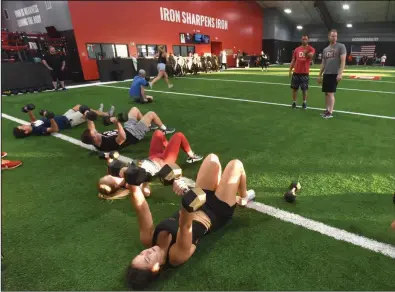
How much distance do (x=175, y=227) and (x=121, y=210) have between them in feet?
Result: 3.54

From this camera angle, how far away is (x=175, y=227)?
5.93ft

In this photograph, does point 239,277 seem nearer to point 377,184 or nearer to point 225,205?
Answer: point 225,205

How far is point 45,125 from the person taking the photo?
16.9 feet

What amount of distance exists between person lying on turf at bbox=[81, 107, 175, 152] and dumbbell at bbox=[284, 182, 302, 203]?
7.90 feet

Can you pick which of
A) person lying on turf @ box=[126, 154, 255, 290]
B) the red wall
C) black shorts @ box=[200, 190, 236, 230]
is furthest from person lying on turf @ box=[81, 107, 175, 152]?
the red wall

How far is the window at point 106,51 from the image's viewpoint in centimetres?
1404

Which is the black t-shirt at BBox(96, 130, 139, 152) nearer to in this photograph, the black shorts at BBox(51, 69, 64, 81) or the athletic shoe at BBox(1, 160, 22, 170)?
the athletic shoe at BBox(1, 160, 22, 170)

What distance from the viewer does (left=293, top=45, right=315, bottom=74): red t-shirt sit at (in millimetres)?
5979

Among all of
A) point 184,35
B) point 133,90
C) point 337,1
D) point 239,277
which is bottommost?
point 239,277

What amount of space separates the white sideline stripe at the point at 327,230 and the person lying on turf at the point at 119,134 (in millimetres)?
2230

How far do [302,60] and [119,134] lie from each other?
15.2 ft

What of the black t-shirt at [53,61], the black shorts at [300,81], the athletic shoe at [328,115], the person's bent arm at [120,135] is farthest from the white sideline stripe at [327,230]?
the black t-shirt at [53,61]

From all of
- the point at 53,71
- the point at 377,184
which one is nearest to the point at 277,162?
the point at 377,184

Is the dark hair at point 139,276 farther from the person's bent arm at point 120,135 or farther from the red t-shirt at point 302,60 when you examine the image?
the red t-shirt at point 302,60
